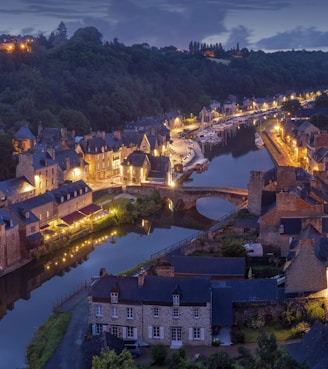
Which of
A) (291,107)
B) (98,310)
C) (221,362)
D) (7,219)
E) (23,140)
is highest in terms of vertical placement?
(291,107)

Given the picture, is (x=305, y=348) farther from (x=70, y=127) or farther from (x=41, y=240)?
(x=70, y=127)

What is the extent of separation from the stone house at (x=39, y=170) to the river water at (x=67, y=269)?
6.69 meters

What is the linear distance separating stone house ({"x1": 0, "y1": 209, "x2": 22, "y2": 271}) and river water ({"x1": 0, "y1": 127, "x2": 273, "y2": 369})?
74cm

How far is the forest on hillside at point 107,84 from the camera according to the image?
72.8 metres

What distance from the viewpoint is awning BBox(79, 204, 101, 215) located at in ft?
137

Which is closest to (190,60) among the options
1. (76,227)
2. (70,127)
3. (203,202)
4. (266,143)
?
(266,143)

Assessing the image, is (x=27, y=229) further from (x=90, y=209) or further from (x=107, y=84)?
(x=107, y=84)

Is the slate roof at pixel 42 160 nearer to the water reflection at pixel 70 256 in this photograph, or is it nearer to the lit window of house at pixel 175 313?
Result: the water reflection at pixel 70 256

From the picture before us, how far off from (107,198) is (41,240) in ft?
37.5

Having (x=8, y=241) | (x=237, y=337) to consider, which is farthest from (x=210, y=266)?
(x=8, y=241)

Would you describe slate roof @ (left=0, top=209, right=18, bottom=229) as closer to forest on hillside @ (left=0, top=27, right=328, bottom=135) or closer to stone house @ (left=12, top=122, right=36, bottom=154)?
stone house @ (left=12, top=122, right=36, bottom=154)

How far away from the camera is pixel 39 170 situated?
4384 cm

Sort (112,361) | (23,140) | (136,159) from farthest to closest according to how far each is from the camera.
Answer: (23,140)
(136,159)
(112,361)

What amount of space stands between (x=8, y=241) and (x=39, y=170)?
10777 millimetres
